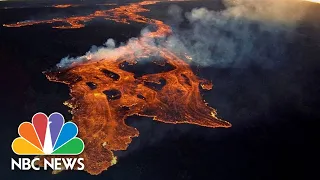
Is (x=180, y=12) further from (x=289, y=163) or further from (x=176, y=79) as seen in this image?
(x=289, y=163)

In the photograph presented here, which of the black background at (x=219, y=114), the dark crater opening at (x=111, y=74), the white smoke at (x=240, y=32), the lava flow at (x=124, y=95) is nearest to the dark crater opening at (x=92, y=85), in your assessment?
the lava flow at (x=124, y=95)

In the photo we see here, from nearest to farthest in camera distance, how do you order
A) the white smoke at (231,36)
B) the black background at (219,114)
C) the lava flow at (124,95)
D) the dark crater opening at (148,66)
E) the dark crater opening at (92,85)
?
the black background at (219,114)
the lava flow at (124,95)
the dark crater opening at (92,85)
the dark crater opening at (148,66)
the white smoke at (231,36)

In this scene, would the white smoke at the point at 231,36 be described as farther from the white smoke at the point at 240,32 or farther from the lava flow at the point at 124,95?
the lava flow at the point at 124,95

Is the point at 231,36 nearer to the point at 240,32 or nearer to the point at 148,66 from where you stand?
the point at 240,32

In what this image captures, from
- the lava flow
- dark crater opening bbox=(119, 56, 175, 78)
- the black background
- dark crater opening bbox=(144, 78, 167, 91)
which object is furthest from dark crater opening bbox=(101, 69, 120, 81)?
the black background

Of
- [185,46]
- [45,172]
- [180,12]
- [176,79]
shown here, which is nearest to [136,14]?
[180,12]

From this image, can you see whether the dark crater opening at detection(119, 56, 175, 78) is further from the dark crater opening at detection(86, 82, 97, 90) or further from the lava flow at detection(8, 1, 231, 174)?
the dark crater opening at detection(86, 82, 97, 90)

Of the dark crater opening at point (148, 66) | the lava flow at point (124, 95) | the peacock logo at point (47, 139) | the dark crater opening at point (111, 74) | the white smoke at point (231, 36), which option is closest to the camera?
the peacock logo at point (47, 139)
